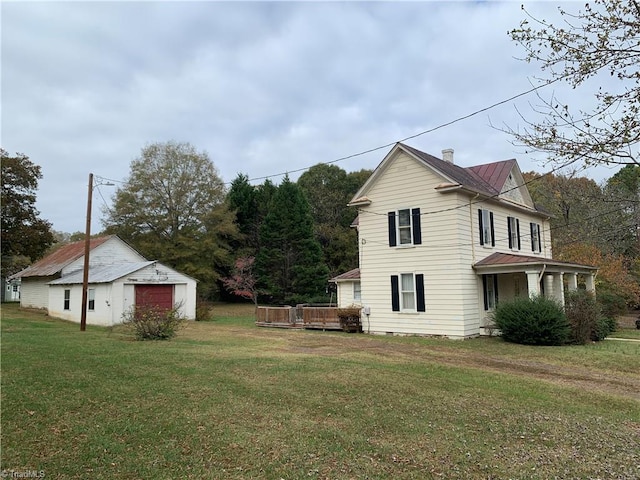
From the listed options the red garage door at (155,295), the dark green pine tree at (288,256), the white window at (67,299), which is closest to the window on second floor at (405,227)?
the red garage door at (155,295)

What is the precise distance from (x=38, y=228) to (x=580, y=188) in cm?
3887

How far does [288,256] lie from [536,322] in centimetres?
2578

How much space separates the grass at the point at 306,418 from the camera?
4.54 meters

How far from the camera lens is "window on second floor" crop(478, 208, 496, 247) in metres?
18.0

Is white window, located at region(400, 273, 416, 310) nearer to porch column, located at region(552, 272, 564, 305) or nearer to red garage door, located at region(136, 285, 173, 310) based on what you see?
porch column, located at region(552, 272, 564, 305)

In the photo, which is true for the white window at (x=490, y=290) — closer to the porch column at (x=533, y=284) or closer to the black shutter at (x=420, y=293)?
the porch column at (x=533, y=284)

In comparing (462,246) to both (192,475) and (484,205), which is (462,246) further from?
(192,475)

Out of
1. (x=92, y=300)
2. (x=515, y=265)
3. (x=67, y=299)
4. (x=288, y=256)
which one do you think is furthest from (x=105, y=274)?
(x=515, y=265)

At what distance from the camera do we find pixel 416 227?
17.8 m

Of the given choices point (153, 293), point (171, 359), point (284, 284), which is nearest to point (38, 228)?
point (153, 293)

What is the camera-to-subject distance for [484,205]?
720 inches

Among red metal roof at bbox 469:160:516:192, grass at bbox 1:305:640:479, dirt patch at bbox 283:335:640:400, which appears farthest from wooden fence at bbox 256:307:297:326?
grass at bbox 1:305:640:479

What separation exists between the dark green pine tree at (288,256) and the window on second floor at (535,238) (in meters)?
19.1

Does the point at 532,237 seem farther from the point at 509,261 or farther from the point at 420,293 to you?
the point at 420,293
